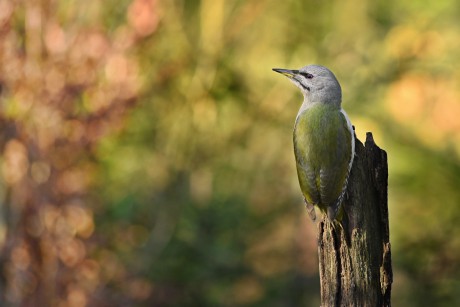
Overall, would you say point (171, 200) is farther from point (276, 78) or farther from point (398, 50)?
point (398, 50)

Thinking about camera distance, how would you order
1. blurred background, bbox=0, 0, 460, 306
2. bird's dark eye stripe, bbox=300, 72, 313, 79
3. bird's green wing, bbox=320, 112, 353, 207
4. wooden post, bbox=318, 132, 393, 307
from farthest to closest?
blurred background, bbox=0, 0, 460, 306 < bird's dark eye stripe, bbox=300, 72, 313, 79 < bird's green wing, bbox=320, 112, 353, 207 < wooden post, bbox=318, 132, 393, 307

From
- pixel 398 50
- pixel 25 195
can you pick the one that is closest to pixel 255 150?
pixel 398 50

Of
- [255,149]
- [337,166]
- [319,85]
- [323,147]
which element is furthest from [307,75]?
[255,149]

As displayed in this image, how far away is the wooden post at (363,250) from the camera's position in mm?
4426

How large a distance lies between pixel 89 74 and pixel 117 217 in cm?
192

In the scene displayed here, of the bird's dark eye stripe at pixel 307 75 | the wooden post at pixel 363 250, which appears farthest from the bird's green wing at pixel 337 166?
the bird's dark eye stripe at pixel 307 75

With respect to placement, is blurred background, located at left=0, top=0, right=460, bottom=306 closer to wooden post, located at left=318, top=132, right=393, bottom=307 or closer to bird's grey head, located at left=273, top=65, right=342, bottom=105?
bird's grey head, located at left=273, top=65, right=342, bottom=105

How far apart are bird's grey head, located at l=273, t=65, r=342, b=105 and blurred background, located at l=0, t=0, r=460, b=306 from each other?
2896 mm

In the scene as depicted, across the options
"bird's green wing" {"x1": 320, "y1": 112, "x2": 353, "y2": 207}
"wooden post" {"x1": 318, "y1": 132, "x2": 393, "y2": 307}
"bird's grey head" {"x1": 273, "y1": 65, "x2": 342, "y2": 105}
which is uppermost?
"bird's grey head" {"x1": 273, "y1": 65, "x2": 342, "y2": 105}

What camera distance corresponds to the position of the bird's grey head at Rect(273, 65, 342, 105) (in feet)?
17.4

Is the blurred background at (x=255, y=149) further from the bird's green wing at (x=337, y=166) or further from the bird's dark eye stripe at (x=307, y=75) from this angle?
the bird's green wing at (x=337, y=166)

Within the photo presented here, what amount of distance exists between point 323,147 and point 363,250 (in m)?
0.72

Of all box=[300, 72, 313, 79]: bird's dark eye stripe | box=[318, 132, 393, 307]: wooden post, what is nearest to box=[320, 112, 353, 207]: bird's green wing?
box=[318, 132, 393, 307]: wooden post

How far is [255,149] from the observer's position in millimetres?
10586
